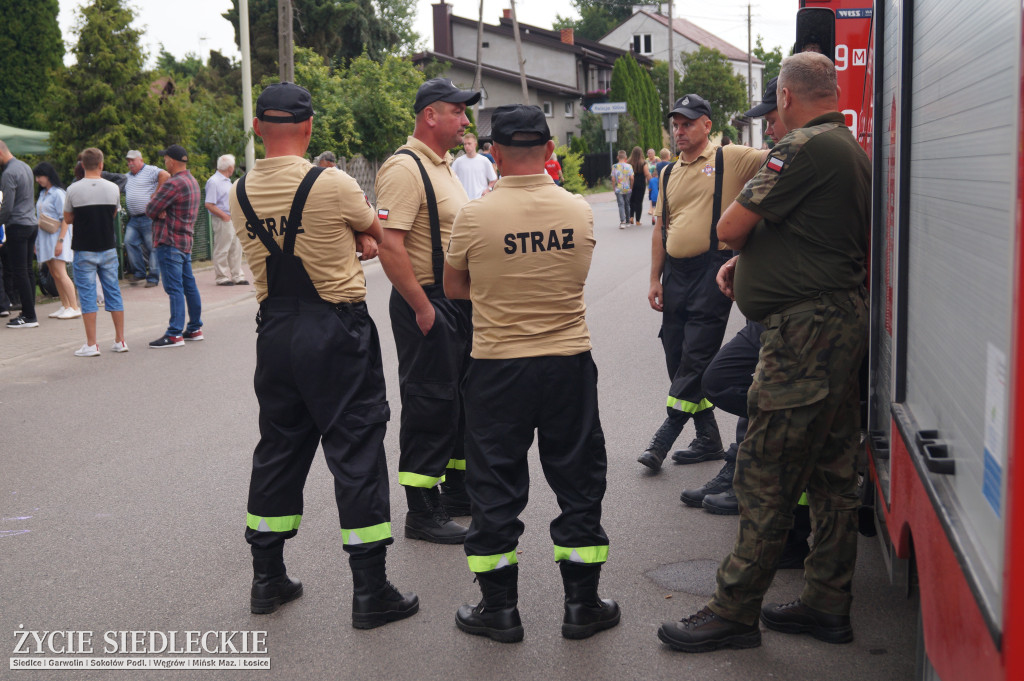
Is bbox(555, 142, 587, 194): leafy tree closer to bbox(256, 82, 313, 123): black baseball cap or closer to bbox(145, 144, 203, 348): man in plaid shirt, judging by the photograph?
bbox(145, 144, 203, 348): man in plaid shirt

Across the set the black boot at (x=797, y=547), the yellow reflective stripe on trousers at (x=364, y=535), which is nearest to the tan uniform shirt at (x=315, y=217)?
the yellow reflective stripe on trousers at (x=364, y=535)

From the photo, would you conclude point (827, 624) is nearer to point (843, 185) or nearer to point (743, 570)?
point (743, 570)

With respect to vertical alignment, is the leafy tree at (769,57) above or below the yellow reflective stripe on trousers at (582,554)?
above

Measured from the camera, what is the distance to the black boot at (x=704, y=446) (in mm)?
6266

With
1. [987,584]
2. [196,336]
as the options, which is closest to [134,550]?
[987,584]

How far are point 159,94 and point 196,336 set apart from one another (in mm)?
9057

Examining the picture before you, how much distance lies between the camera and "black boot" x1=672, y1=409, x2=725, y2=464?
627 centimetres

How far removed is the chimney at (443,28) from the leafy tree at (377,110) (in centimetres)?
3895

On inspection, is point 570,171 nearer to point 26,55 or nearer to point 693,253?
point 26,55

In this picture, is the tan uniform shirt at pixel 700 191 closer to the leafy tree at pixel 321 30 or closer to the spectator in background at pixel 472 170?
the spectator in background at pixel 472 170

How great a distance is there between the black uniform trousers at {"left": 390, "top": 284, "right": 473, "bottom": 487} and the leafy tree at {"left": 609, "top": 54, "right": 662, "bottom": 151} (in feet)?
184

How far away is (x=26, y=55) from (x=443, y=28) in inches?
1657

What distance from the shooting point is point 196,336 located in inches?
443

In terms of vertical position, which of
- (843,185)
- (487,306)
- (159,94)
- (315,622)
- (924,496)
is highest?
(159,94)
